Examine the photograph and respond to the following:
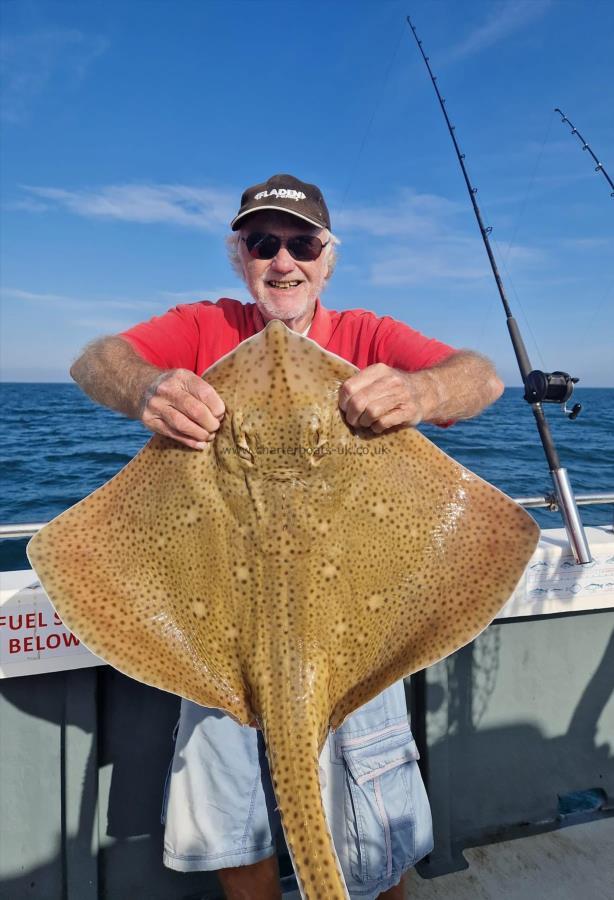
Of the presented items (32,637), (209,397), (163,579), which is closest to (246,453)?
(209,397)

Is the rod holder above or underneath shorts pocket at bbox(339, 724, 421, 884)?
above

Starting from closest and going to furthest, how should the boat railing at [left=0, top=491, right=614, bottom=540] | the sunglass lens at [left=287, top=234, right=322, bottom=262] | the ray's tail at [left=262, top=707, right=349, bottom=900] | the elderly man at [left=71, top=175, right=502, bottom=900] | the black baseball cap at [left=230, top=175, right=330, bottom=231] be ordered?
the ray's tail at [left=262, top=707, right=349, bottom=900]
the elderly man at [left=71, top=175, right=502, bottom=900]
the black baseball cap at [left=230, top=175, right=330, bottom=231]
the sunglass lens at [left=287, top=234, right=322, bottom=262]
the boat railing at [left=0, top=491, right=614, bottom=540]

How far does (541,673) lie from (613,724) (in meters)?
0.66

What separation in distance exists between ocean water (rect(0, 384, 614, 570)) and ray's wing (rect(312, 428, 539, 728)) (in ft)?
20.7

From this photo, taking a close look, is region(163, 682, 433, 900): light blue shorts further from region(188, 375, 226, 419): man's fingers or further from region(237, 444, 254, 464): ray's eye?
region(188, 375, 226, 419): man's fingers

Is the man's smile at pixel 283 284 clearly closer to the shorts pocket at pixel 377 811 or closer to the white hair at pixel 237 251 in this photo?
the white hair at pixel 237 251

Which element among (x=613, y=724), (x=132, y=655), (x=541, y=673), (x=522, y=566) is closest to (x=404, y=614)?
(x=522, y=566)

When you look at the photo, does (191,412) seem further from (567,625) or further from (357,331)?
(567,625)

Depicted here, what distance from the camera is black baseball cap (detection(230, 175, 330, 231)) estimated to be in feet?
8.54

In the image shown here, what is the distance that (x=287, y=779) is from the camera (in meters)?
1.68

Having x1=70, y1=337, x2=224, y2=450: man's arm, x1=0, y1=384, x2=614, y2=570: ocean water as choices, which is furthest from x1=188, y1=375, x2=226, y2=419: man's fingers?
x1=0, y1=384, x2=614, y2=570: ocean water

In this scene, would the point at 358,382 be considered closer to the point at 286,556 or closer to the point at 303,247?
the point at 286,556

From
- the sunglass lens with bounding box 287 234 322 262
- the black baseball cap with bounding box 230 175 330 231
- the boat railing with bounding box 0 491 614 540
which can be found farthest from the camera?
the boat railing with bounding box 0 491 614 540

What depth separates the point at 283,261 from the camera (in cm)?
270
